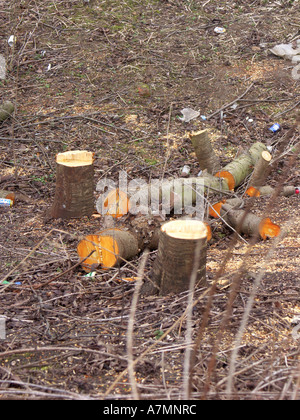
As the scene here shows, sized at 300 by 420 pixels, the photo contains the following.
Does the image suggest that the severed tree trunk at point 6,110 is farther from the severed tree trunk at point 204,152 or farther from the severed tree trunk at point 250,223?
the severed tree trunk at point 250,223

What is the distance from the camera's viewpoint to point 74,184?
4812 mm

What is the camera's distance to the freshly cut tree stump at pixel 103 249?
3943mm

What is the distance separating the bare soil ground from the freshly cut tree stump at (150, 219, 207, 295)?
0.34ft

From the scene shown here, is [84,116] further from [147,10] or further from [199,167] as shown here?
[147,10]

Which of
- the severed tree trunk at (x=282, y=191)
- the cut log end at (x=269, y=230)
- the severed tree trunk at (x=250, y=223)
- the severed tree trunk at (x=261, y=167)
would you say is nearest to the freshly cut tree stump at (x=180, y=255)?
the severed tree trunk at (x=250, y=223)

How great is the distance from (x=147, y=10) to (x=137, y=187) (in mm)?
4899

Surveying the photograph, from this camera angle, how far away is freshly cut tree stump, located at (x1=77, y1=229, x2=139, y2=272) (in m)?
3.94

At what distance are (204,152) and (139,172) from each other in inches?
33.6

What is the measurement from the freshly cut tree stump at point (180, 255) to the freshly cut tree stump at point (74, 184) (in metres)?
1.60
